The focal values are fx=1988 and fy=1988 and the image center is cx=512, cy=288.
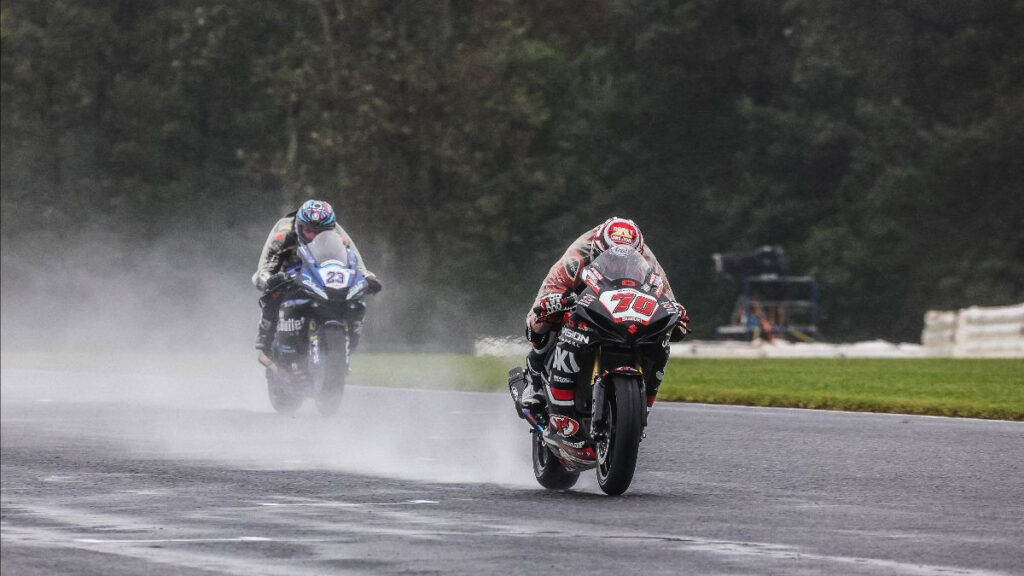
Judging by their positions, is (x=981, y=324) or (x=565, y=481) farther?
(x=981, y=324)

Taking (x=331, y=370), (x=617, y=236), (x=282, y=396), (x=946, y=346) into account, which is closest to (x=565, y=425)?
(x=617, y=236)

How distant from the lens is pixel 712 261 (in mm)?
62562

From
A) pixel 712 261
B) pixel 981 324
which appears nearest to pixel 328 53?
pixel 712 261

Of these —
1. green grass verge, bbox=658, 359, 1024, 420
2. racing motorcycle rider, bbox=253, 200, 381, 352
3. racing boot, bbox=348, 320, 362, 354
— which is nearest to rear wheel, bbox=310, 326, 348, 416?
racing boot, bbox=348, 320, 362, 354

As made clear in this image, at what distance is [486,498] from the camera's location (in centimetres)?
1196

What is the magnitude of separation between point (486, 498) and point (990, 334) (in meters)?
25.2

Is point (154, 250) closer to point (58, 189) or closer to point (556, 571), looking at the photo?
point (58, 189)

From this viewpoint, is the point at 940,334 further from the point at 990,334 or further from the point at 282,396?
the point at 282,396

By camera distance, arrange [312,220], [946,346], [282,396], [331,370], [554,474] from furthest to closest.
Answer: [946,346], [282,396], [312,220], [331,370], [554,474]

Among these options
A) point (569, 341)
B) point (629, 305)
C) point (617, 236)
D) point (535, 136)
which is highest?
point (535, 136)

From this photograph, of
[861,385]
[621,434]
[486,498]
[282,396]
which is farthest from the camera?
[861,385]

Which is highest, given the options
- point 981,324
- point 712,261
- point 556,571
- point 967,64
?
point 967,64

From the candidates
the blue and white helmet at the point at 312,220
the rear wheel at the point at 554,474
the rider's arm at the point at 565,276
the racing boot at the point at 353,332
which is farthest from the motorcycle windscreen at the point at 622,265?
the blue and white helmet at the point at 312,220

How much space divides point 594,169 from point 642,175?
5.26 ft
